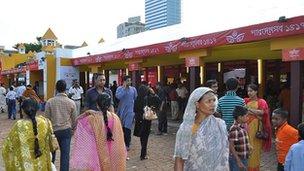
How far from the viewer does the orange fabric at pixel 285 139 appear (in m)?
5.03

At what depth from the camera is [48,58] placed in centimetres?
2233

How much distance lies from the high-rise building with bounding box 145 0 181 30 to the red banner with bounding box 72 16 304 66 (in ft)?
156

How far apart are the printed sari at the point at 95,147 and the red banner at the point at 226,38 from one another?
575 cm

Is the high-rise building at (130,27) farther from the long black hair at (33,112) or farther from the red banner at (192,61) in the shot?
the long black hair at (33,112)

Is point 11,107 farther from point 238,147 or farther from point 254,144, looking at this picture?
point 238,147

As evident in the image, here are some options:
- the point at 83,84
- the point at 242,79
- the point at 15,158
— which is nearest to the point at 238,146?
the point at 15,158

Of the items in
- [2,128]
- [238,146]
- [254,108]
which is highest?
[254,108]

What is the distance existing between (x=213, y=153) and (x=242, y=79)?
14497mm

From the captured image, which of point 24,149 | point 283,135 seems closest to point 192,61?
point 283,135

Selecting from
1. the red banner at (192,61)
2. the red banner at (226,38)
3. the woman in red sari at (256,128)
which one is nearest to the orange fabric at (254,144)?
the woman in red sari at (256,128)

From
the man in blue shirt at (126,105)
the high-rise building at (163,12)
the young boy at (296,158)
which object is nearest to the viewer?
the young boy at (296,158)

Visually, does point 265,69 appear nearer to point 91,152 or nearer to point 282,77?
point 282,77

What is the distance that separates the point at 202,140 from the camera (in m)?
3.27

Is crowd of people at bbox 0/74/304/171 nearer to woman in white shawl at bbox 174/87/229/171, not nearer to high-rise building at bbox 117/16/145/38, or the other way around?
woman in white shawl at bbox 174/87/229/171
